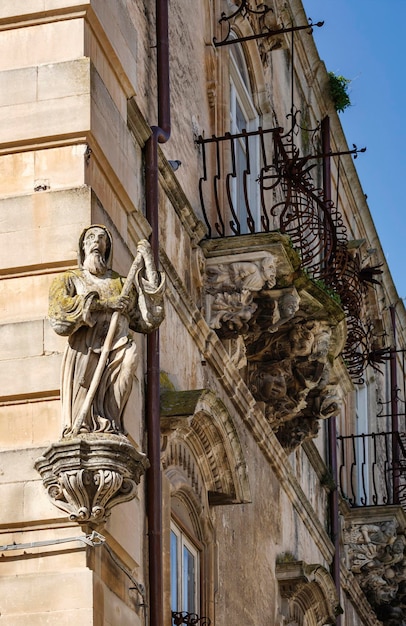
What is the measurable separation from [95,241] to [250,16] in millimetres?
7412

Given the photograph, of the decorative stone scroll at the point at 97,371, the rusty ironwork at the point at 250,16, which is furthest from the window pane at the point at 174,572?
the rusty ironwork at the point at 250,16

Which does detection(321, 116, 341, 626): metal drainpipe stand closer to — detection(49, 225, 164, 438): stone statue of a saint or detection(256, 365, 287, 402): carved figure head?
detection(256, 365, 287, 402): carved figure head

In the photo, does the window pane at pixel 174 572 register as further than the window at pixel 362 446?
No

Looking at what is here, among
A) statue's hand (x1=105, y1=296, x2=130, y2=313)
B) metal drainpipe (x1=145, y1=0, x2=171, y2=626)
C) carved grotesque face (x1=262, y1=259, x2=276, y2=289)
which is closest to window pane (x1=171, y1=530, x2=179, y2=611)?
metal drainpipe (x1=145, y1=0, x2=171, y2=626)

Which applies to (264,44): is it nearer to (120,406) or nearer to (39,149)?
(39,149)

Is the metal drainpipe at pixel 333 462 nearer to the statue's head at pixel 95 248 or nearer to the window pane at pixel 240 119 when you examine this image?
the window pane at pixel 240 119

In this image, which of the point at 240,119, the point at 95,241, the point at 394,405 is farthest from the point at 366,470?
the point at 95,241

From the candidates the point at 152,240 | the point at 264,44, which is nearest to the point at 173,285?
the point at 152,240

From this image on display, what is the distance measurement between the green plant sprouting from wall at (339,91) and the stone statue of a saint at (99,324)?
481 inches

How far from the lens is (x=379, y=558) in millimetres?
21625

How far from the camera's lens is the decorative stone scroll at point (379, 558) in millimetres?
21266

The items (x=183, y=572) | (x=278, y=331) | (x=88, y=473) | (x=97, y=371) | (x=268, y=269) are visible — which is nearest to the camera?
(x=88, y=473)

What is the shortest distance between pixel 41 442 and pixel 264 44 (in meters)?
8.43

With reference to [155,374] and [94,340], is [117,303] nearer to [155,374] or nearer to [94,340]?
[94,340]
